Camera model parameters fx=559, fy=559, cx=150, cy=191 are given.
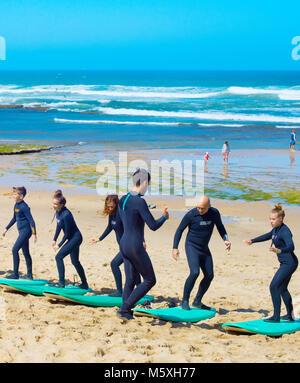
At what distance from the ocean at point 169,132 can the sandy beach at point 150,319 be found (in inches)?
276

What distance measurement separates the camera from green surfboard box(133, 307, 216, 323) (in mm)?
7578

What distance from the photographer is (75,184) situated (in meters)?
21.5

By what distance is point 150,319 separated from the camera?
303 inches

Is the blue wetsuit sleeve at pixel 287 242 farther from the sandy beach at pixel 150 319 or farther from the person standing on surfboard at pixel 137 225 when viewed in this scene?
the person standing on surfboard at pixel 137 225

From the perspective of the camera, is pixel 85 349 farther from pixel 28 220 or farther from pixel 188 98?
pixel 188 98

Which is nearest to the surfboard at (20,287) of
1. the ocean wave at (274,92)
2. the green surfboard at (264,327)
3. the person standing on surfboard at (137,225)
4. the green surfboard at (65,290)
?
the green surfboard at (65,290)

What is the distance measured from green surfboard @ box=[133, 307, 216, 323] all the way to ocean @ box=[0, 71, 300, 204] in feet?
37.7

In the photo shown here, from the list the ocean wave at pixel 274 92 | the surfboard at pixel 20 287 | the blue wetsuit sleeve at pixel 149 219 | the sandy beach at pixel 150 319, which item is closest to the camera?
the sandy beach at pixel 150 319

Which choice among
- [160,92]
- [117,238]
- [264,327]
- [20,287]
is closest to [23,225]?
[20,287]

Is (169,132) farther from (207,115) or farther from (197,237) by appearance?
(197,237)

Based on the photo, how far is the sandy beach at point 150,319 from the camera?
603cm

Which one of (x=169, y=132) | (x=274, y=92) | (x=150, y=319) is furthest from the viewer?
(x=274, y=92)

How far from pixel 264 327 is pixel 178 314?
1.18 meters
